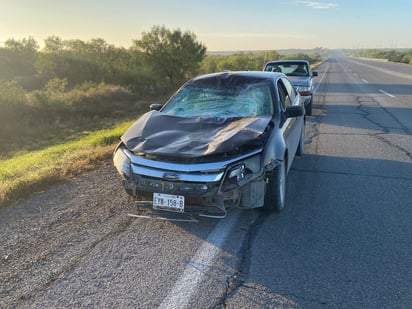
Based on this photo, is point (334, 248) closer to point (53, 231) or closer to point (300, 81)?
point (53, 231)

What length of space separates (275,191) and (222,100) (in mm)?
1711

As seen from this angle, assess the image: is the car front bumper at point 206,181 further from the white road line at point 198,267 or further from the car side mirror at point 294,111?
the car side mirror at point 294,111

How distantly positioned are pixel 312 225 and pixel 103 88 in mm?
25197

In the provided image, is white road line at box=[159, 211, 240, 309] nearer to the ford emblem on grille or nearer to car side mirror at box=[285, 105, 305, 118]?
the ford emblem on grille

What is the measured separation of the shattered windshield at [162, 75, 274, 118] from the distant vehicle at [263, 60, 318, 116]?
6.71m

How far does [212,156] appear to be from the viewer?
3.79m

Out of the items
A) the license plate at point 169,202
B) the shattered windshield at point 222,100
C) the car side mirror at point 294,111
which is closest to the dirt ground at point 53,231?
the license plate at point 169,202

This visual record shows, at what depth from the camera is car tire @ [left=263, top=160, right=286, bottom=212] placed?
165 inches

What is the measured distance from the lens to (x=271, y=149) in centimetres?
412

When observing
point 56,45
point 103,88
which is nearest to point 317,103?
point 103,88

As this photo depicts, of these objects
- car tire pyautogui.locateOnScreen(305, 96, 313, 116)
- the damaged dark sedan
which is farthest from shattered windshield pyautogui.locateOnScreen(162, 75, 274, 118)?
car tire pyautogui.locateOnScreen(305, 96, 313, 116)

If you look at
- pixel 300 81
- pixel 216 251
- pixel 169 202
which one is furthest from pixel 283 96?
pixel 300 81

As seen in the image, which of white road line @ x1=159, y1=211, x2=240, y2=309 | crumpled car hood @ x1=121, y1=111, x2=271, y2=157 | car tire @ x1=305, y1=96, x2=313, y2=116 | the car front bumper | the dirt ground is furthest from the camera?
car tire @ x1=305, y1=96, x2=313, y2=116

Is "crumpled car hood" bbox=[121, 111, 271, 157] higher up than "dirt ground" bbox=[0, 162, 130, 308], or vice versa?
"crumpled car hood" bbox=[121, 111, 271, 157]
